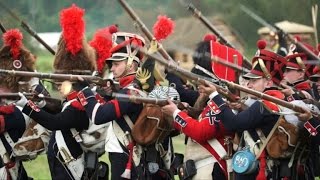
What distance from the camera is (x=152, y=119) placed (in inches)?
410

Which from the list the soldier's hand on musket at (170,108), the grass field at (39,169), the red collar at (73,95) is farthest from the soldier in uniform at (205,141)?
the grass field at (39,169)

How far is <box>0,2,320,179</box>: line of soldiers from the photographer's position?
9.86 m

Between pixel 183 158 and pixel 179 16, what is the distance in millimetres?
3923

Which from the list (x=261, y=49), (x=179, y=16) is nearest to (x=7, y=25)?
(x=179, y=16)

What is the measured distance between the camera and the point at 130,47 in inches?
423

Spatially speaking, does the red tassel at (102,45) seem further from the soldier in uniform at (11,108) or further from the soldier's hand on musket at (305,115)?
the soldier's hand on musket at (305,115)

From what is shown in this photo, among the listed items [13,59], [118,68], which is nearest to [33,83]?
[13,59]

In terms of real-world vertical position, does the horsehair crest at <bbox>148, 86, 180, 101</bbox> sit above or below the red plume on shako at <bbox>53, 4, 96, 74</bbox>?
below

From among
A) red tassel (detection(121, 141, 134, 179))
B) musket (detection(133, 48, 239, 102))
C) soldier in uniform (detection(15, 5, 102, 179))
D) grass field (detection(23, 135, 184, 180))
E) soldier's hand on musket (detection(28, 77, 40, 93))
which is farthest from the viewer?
grass field (detection(23, 135, 184, 180))

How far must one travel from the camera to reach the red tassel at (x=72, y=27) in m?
11.3

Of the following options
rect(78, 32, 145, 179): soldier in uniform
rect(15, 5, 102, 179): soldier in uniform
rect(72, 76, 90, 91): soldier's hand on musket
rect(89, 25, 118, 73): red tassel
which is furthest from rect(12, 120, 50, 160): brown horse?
rect(78, 32, 145, 179): soldier in uniform

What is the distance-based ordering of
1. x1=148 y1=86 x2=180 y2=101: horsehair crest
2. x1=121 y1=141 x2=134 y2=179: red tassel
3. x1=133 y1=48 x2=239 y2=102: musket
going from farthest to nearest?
1. x1=121 y1=141 x2=134 y2=179: red tassel
2. x1=148 y1=86 x2=180 y2=101: horsehair crest
3. x1=133 y1=48 x2=239 y2=102: musket

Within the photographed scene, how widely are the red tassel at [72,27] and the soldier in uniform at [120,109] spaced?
2.11 feet

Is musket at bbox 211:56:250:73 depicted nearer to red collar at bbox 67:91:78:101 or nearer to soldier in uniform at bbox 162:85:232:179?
soldier in uniform at bbox 162:85:232:179
